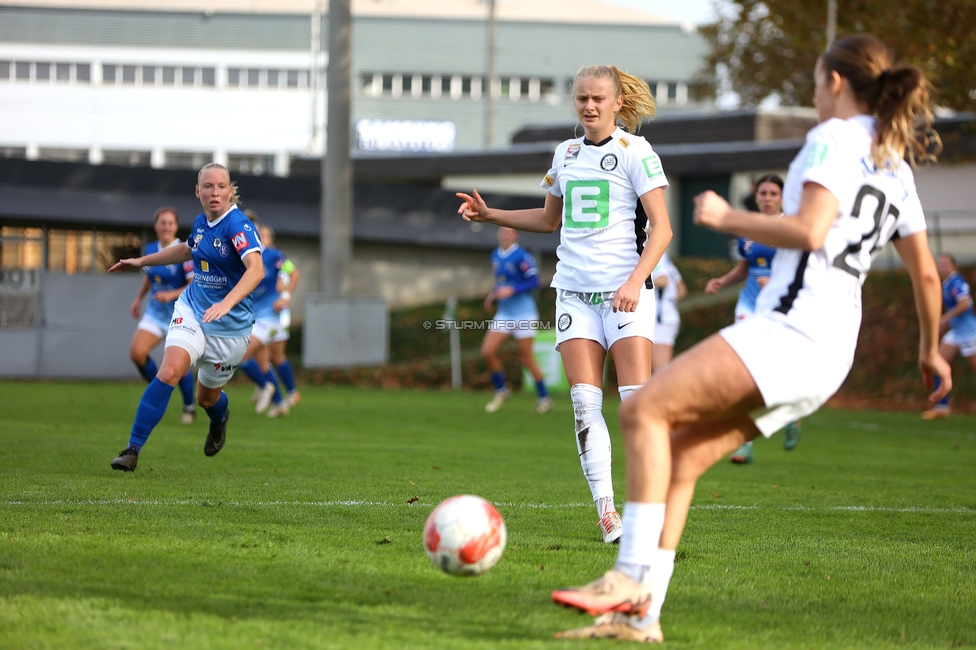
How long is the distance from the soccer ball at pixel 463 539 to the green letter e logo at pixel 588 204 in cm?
190

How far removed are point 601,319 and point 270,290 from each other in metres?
8.90

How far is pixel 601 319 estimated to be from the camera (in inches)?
219

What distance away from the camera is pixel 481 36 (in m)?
56.0

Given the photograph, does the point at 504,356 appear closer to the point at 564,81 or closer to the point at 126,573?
the point at 126,573

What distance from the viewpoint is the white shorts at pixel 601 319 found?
5453 mm

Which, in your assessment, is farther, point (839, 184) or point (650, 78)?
point (650, 78)

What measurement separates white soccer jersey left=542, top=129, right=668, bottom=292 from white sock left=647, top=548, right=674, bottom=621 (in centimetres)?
201

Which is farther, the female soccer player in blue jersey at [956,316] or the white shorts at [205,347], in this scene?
the female soccer player in blue jersey at [956,316]

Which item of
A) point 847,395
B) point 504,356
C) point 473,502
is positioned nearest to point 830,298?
point 473,502

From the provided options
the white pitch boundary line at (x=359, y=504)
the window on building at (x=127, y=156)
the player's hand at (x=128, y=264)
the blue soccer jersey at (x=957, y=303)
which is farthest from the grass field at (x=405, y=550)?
the window on building at (x=127, y=156)

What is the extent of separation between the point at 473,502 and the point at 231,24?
56407 mm

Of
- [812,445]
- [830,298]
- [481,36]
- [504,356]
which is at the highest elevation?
[481,36]

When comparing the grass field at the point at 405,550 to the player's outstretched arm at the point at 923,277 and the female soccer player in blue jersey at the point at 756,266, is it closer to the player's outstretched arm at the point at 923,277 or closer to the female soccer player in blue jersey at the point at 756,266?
the female soccer player in blue jersey at the point at 756,266

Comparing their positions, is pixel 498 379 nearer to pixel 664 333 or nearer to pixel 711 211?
pixel 664 333
